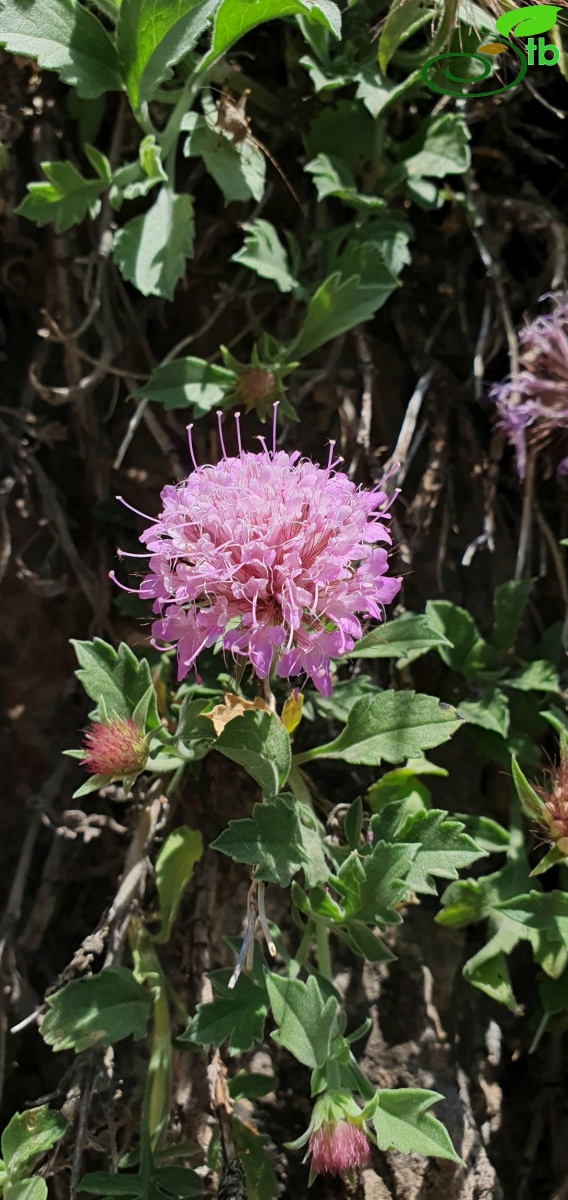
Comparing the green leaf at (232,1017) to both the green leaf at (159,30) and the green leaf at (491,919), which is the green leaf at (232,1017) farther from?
the green leaf at (159,30)

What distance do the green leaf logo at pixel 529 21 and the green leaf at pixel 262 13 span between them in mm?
297

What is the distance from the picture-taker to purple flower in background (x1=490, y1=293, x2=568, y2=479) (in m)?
1.66

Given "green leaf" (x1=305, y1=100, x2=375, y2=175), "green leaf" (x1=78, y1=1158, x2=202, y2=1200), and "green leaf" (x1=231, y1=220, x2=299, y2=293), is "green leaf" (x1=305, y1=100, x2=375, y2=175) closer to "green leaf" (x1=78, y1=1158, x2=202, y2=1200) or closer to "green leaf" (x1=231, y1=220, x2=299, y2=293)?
"green leaf" (x1=231, y1=220, x2=299, y2=293)

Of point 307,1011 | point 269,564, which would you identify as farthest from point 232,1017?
point 269,564

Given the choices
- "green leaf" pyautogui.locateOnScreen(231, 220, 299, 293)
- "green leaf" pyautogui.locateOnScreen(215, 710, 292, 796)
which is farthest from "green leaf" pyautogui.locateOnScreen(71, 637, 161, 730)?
"green leaf" pyautogui.locateOnScreen(231, 220, 299, 293)

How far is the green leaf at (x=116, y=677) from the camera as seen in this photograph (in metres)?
1.22

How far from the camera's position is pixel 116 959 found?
4.30ft

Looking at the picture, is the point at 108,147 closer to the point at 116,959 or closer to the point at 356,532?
the point at 356,532

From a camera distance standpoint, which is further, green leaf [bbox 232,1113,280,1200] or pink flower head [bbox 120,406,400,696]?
green leaf [bbox 232,1113,280,1200]

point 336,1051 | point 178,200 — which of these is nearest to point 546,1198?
point 336,1051

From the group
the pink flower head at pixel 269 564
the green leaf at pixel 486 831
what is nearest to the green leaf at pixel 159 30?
the pink flower head at pixel 269 564

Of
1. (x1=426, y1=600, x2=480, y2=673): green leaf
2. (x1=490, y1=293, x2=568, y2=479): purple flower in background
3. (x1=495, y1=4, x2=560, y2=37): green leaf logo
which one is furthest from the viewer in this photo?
(x1=490, y1=293, x2=568, y2=479): purple flower in background

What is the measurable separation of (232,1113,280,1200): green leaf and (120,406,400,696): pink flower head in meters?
0.62

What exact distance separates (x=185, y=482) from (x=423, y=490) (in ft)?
2.03
